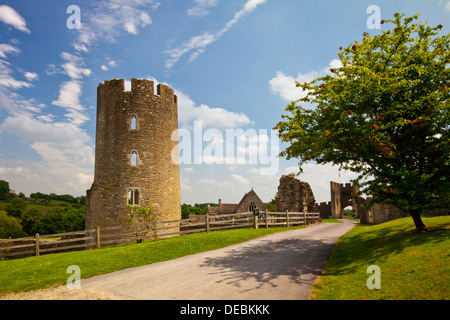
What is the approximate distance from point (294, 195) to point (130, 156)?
15.8 meters

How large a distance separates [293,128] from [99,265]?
10.3 m

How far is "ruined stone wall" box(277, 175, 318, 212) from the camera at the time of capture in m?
25.4

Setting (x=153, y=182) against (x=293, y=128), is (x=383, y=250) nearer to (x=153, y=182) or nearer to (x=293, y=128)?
(x=293, y=128)

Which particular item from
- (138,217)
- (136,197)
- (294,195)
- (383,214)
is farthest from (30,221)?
(383,214)

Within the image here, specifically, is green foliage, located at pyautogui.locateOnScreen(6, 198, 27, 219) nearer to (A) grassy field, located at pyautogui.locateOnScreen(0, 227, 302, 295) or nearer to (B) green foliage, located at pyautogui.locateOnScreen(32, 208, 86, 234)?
(B) green foliage, located at pyautogui.locateOnScreen(32, 208, 86, 234)

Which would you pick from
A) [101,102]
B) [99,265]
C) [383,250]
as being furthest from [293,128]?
[101,102]

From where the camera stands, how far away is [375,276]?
7043mm

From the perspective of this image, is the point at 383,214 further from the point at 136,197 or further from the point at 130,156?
the point at 130,156

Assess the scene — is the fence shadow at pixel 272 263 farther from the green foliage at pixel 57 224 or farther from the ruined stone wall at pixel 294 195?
the green foliage at pixel 57 224

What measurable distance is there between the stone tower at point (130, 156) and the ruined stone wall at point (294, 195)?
10757 millimetres

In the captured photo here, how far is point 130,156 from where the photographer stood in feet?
69.9

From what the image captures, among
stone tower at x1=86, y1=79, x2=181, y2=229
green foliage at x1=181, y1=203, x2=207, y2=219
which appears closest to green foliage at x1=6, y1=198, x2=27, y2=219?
green foliage at x1=181, y1=203, x2=207, y2=219

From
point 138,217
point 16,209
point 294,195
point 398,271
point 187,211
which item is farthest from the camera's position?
point 187,211
